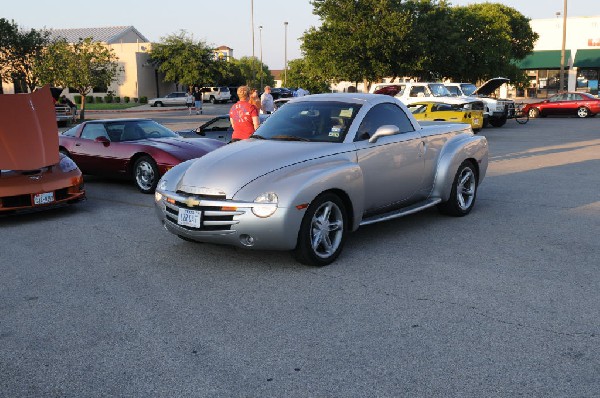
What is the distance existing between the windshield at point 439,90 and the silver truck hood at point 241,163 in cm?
1975

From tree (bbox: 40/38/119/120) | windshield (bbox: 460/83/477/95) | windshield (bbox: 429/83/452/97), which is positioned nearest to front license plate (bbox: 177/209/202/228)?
windshield (bbox: 429/83/452/97)

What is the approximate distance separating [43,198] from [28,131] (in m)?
1.12

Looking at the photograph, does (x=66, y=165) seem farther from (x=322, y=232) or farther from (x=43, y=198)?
(x=322, y=232)

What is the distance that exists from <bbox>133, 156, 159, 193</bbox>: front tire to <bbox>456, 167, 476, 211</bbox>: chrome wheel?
5.02m

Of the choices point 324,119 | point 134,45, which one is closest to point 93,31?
point 134,45

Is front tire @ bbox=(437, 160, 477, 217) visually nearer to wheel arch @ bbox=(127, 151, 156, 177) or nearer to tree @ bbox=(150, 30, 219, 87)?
wheel arch @ bbox=(127, 151, 156, 177)

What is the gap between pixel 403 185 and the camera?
21.7ft

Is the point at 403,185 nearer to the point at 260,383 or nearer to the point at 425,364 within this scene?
the point at 425,364

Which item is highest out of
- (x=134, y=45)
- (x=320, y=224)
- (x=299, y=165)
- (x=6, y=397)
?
(x=134, y=45)

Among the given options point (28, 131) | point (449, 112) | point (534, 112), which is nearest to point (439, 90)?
point (449, 112)

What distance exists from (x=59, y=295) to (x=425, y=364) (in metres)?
3.09

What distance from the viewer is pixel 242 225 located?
521 centimetres

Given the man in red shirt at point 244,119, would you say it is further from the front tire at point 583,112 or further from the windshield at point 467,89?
the front tire at point 583,112

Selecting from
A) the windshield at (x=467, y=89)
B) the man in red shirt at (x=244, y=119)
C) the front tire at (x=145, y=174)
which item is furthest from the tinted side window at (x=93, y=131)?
the windshield at (x=467, y=89)
